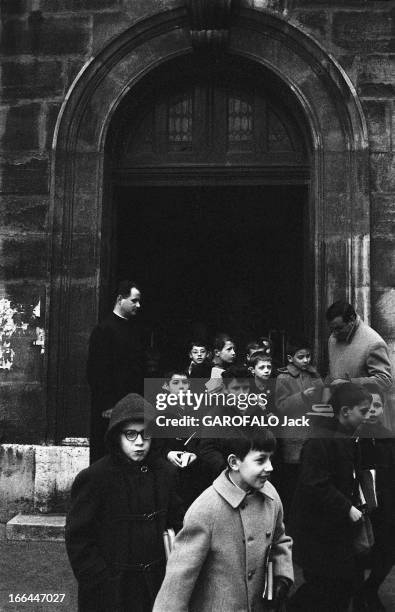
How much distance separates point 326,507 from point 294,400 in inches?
71.8

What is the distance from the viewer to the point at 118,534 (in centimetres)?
353

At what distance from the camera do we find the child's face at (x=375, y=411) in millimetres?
4770

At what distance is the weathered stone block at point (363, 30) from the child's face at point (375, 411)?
431 cm

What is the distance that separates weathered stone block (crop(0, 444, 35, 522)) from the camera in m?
7.47

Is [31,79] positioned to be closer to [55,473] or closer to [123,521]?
[55,473]

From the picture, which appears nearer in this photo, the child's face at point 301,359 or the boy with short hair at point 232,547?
the boy with short hair at point 232,547

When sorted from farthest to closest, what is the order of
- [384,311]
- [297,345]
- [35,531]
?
[384,311] → [35,531] → [297,345]

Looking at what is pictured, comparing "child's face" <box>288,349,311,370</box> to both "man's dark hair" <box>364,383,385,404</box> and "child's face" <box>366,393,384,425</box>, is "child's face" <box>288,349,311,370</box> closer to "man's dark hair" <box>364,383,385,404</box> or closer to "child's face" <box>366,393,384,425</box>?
"man's dark hair" <box>364,383,385,404</box>

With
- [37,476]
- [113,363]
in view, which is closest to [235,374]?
[113,363]

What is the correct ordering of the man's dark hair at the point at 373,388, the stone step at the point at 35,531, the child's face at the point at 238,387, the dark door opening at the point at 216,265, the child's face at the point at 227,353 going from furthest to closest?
the dark door opening at the point at 216,265 → the stone step at the point at 35,531 → the child's face at the point at 227,353 → the man's dark hair at the point at 373,388 → the child's face at the point at 238,387

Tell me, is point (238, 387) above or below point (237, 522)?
above

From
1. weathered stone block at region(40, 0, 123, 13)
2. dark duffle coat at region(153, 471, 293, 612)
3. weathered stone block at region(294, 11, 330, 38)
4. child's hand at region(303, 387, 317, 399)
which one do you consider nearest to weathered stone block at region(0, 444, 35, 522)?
child's hand at region(303, 387, 317, 399)

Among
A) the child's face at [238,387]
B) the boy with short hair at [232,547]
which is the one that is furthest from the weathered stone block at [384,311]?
the boy with short hair at [232,547]

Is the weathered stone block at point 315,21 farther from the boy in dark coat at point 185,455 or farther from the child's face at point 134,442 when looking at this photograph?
the child's face at point 134,442
